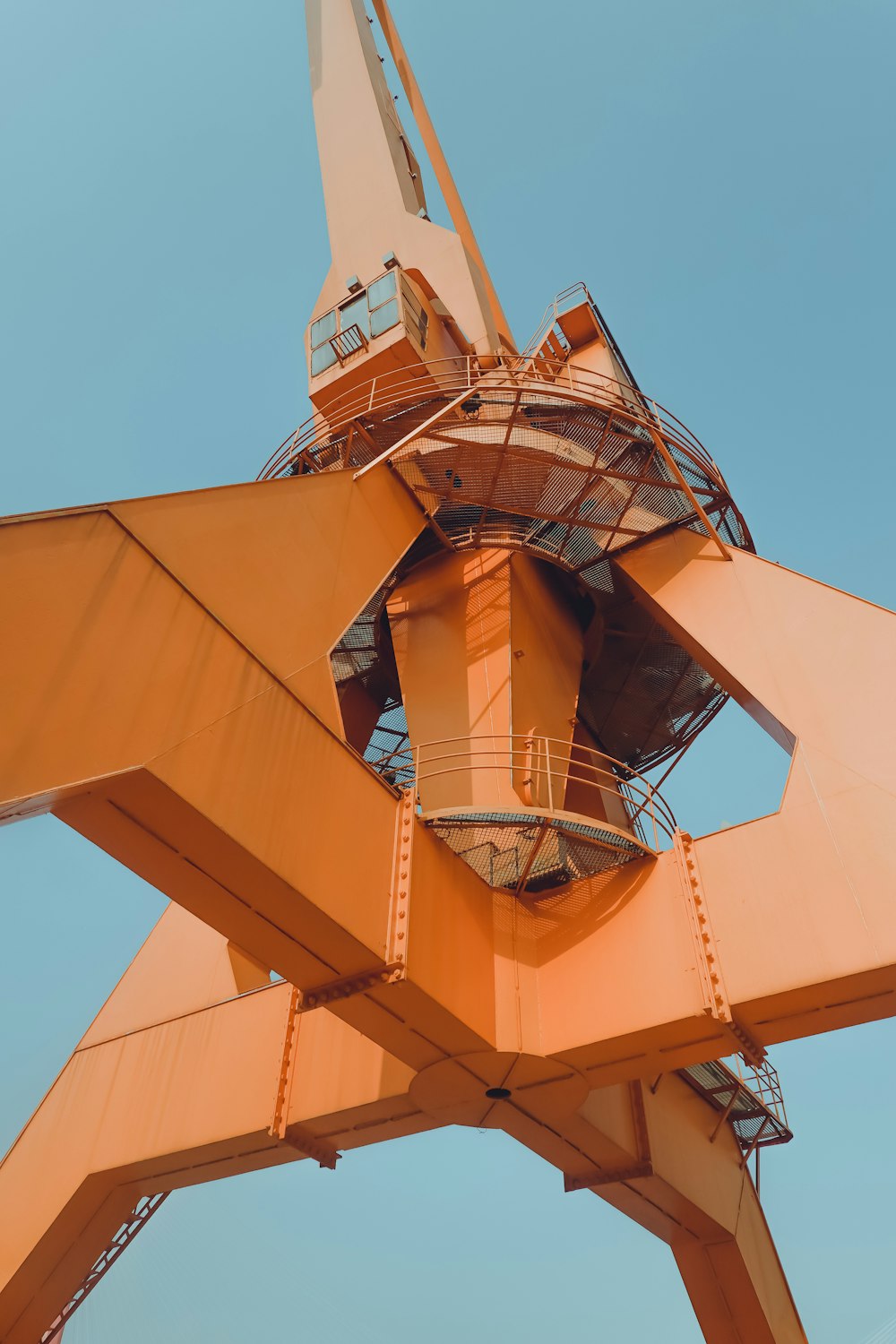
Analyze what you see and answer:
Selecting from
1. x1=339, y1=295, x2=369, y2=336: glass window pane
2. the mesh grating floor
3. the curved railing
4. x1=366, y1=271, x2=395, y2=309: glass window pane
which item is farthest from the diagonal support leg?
x1=366, y1=271, x2=395, y2=309: glass window pane

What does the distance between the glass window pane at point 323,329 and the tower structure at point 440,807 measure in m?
0.08

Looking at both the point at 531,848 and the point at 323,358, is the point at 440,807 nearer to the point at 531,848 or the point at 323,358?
the point at 531,848

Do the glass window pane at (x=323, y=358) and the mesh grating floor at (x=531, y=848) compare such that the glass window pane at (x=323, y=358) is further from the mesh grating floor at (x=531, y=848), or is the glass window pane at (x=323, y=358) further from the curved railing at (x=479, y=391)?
the mesh grating floor at (x=531, y=848)

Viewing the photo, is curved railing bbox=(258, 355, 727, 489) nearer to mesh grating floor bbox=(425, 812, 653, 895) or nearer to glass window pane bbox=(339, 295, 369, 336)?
glass window pane bbox=(339, 295, 369, 336)

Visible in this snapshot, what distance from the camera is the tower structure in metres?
7.60

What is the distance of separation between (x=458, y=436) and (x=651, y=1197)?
1060 cm

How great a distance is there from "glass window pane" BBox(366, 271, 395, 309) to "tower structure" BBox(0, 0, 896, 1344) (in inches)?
2.5

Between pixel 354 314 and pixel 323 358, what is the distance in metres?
0.96

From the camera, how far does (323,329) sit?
56.4 ft

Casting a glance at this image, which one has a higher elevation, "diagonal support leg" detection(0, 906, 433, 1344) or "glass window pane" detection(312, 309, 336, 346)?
"glass window pane" detection(312, 309, 336, 346)

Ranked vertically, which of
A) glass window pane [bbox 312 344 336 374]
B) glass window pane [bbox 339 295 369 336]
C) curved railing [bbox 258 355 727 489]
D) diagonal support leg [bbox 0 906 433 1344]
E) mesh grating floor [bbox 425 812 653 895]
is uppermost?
glass window pane [bbox 339 295 369 336]

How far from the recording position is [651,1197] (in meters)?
13.1

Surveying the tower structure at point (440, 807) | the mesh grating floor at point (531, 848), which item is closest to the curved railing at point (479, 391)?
the tower structure at point (440, 807)

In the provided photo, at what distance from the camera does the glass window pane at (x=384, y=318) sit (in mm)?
16266
